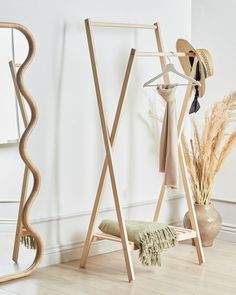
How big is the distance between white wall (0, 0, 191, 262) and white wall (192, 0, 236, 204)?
0.34 metres

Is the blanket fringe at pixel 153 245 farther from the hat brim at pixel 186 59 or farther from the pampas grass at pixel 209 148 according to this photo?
the hat brim at pixel 186 59

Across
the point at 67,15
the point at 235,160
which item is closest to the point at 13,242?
the point at 67,15

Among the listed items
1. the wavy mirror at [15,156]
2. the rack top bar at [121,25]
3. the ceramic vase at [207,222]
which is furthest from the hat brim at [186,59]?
Answer: the wavy mirror at [15,156]

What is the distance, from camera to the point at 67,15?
4.21 metres

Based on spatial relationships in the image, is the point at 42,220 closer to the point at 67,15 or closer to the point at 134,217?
the point at 134,217

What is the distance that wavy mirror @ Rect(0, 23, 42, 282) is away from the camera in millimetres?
3834

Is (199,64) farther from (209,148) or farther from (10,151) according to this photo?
(10,151)

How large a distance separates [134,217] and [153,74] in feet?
3.46

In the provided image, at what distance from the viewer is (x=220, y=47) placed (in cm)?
500

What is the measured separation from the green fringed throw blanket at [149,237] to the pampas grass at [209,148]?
0.79 meters

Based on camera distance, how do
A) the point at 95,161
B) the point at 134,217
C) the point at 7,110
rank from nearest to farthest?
1. the point at 7,110
2. the point at 95,161
3. the point at 134,217

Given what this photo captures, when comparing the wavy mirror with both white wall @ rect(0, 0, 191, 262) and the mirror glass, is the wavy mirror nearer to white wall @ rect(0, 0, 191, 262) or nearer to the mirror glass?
the mirror glass

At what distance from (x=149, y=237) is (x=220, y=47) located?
1.77m

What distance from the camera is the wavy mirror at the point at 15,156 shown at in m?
3.83
